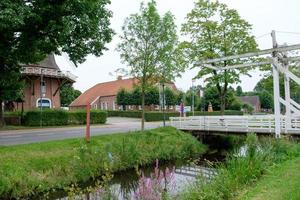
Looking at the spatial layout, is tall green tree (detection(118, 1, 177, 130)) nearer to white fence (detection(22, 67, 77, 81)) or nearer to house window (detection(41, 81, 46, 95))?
white fence (detection(22, 67, 77, 81))

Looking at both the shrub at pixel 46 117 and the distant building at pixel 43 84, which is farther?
the distant building at pixel 43 84

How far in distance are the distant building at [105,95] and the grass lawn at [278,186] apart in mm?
52236

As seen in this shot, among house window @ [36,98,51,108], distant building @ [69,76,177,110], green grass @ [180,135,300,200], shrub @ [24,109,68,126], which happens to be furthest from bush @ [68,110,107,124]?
green grass @ [180,135,300,200]

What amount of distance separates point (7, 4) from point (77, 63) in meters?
6.46

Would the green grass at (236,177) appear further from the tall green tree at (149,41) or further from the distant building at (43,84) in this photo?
the distant building at (43,84)

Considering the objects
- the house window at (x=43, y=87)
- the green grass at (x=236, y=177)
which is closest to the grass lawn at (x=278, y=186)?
the green grass at (x=236, y=177)

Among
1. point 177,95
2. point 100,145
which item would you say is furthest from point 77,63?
point 177,95

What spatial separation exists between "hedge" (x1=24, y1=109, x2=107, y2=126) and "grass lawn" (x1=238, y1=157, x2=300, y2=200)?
27.5m

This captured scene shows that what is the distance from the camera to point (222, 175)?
9.05 metres

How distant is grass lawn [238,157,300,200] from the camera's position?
23.4 feet

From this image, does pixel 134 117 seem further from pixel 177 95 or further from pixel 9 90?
pixel 9 90

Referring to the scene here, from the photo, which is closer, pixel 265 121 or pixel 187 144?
pixel 265 121

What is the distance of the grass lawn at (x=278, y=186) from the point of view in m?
7.13

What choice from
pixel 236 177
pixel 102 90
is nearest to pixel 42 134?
pixel 236 177
